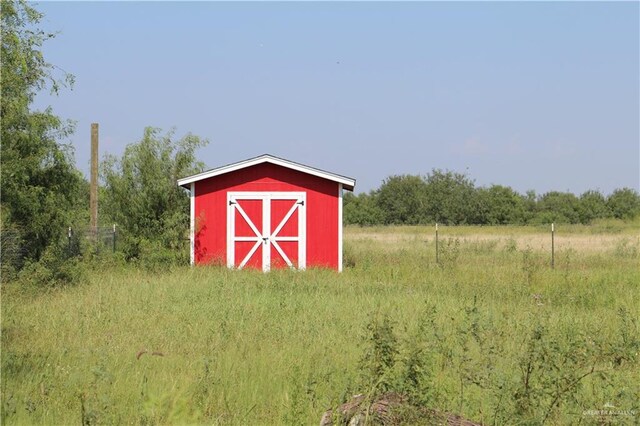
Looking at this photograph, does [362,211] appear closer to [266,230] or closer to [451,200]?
[451,200]

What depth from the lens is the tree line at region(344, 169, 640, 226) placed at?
75.5m

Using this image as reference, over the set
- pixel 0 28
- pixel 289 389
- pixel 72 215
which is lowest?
pixel 289 389

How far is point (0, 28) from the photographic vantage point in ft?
58.6

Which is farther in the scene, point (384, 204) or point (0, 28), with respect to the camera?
point (384, 204)

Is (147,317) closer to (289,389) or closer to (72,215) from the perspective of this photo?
(289,389)

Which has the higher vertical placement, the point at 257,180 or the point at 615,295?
the point at 257,180

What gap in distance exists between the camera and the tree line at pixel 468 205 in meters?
75.5

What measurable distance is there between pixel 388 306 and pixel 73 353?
5706mm

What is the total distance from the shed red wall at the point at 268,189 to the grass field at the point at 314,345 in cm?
105

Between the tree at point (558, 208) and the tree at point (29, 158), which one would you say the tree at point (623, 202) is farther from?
the tree at point (29, 158)

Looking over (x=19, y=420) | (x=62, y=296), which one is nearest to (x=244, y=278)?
(x=62, y=296)

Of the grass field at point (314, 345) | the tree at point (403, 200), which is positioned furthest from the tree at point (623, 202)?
the grass field at point (314, 345)

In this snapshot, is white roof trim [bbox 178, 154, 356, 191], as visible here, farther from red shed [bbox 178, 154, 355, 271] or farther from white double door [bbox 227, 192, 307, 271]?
white double door [bbox 227, 192, 307, 271]

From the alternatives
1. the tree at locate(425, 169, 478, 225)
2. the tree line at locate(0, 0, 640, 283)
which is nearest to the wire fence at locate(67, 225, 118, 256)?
the tree line at locate(0, 0, 640, 283)
